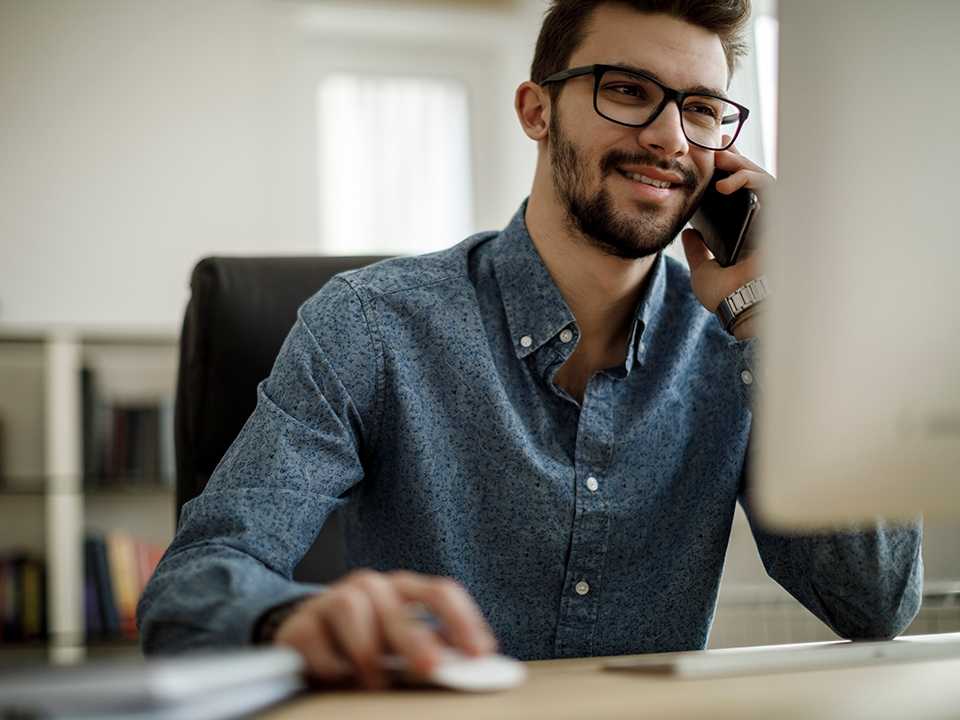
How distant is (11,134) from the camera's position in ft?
11.4

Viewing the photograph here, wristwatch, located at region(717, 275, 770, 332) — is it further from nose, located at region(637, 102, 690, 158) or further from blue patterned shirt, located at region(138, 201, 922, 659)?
nose, located at region(637, 102, 690, 158)

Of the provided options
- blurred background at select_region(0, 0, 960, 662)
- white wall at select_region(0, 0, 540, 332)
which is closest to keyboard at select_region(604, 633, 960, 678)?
blurred background at select_region(0, 0, 960, 662)

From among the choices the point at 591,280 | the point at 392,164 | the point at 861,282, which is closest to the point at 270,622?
the point at 861,282

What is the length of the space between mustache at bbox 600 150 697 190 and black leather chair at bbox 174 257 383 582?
389mm

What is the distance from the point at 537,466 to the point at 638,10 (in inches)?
22.5

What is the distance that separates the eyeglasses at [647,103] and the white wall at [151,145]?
2.47 metres

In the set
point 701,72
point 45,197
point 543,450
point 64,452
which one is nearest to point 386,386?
point 543,450

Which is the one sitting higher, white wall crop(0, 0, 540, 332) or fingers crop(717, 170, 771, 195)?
white wall crop(0, 0, 540, 332)

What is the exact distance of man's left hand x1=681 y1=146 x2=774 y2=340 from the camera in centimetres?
119

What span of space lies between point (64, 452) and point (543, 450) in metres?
2.15

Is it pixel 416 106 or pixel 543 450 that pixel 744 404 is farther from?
pixel 416 106

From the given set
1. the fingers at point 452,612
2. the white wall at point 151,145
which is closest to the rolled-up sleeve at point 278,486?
the fingers at point 452,612

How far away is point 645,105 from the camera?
1.27 metres

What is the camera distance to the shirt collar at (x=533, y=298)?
122 centimetres
